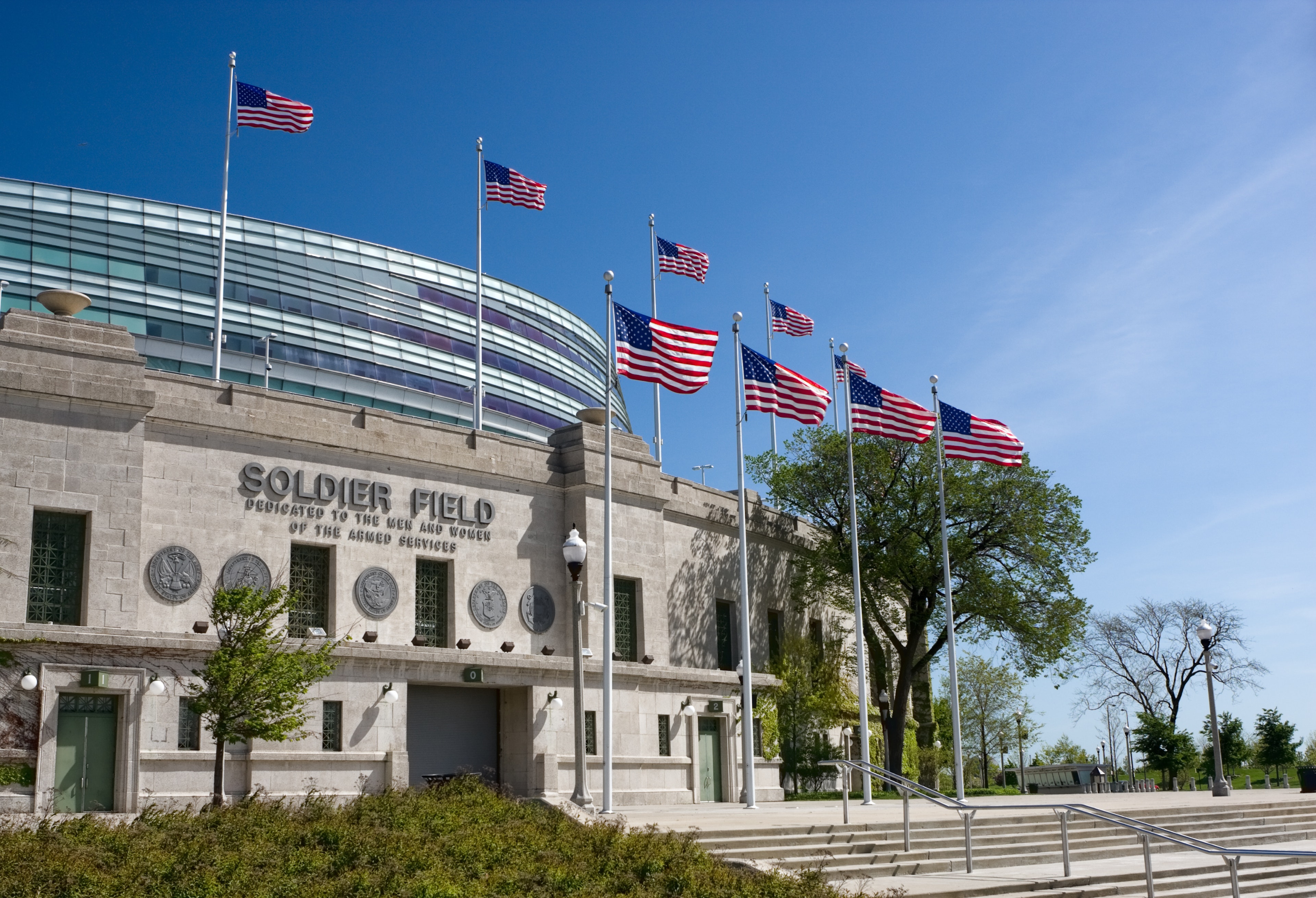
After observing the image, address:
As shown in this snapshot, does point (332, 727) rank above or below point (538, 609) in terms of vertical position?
below

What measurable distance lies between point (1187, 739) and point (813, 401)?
29.7m

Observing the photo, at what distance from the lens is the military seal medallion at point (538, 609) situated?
31.5 meters

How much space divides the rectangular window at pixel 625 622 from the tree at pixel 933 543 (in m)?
9.59

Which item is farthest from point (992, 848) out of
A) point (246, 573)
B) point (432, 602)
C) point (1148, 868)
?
point (246, 573)

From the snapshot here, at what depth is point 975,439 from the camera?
31.8 m

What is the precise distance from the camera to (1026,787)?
5178cm

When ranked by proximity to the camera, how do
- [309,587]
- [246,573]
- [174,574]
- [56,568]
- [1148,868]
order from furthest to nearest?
1. [309,587]
2. [246,573]
3. [174,574]
4. [56,568]
5. [1148,868]

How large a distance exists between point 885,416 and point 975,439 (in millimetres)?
2417

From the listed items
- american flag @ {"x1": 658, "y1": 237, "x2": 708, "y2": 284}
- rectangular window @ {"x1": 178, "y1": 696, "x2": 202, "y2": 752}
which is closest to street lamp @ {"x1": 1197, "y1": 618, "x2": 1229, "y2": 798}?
american flag @ {"x1": 658, "y1": 237, "x2": 708, "y2": 284}

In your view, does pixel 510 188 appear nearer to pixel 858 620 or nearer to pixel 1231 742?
pixel 858 620

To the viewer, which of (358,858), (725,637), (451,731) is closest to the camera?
(358,858)

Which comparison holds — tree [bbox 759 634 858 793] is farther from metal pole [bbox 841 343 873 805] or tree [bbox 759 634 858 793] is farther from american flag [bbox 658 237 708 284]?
american flag [bbox 658 237 708 284]

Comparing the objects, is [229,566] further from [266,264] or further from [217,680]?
[266,264]

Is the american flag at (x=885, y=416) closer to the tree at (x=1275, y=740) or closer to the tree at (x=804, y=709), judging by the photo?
the tree at (x=804, y=709)
